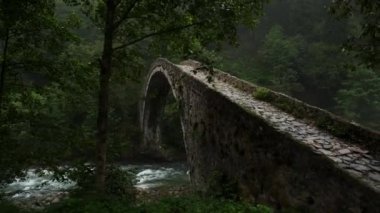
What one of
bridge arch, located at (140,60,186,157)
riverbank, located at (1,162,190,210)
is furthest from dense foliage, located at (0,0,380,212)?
bridge arch, located at (140,60,186,157)

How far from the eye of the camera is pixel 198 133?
1433 centimetres

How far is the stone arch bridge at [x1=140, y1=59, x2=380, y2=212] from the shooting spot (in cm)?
723

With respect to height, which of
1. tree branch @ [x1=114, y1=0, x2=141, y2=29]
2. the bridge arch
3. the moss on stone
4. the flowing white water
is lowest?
the flowing white water

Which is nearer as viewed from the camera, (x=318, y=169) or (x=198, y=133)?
(x=318, y=169)

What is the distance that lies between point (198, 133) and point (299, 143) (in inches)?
250

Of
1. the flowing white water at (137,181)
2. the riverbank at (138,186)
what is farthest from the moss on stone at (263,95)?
the flowing white water at (137,181)

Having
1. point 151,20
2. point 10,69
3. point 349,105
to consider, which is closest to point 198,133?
point 151,20

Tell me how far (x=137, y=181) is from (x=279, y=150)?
965 centimetres

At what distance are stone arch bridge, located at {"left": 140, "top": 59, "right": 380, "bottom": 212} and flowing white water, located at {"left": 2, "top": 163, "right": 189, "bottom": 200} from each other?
15.7 ft

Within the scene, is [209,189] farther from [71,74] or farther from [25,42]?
[25,42]

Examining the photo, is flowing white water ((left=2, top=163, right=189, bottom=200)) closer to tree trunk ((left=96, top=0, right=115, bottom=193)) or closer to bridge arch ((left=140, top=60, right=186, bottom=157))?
bridge arch ((left=140, top=60, right=186, bottom=157))

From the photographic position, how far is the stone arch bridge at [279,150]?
7.23m

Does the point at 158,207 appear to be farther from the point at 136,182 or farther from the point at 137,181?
the point at 137,181

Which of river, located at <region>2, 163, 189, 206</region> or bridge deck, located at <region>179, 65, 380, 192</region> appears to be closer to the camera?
bridge deck, located at <region>179, 65, 380, 192</region>
